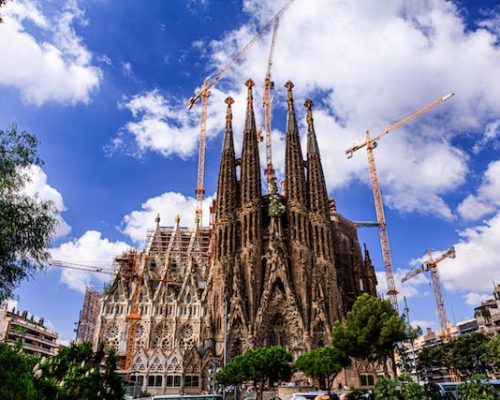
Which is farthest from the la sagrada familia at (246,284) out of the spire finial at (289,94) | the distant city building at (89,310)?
the distant city building at (89,310)

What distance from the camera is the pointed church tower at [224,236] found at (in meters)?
50.2

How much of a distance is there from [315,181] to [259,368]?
33420mm

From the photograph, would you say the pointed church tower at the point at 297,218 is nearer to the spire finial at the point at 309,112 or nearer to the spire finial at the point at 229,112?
the spire finial at the point at 309,112

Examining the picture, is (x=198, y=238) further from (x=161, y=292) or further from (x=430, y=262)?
(x=430, y=262)

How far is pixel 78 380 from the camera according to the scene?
1044 cm

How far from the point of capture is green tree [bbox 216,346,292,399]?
102ft

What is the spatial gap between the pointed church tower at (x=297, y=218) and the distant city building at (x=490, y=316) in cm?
3021

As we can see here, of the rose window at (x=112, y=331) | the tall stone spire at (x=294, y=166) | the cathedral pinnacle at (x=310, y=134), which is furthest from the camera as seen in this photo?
the cathedral pinnacle at (x=310, y=134)

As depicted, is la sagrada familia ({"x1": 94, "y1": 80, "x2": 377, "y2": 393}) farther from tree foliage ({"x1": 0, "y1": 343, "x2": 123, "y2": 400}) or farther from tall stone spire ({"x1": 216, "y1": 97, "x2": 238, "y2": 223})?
tree foliage ({"x1": 0, "y1": 343, "x2": 123, "y2": 400})

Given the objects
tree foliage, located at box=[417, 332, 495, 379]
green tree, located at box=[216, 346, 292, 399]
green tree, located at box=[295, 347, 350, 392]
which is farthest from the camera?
tree foliage, located at box=[417, 332, 495, 379]

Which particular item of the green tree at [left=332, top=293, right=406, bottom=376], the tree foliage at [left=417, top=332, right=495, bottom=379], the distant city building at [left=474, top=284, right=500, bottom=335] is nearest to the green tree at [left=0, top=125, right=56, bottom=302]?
the green tree at [left=332, top=293, right=406, bottom=376]

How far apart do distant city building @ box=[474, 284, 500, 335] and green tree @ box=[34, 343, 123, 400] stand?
200 feet

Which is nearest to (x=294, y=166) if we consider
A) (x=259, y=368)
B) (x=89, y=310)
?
(x=259, y=368)

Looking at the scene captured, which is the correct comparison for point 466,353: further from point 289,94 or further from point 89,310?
point 89,310
